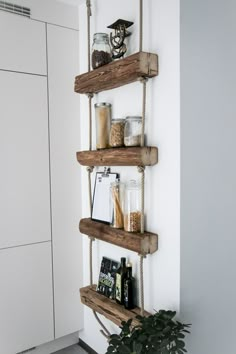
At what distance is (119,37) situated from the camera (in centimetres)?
181

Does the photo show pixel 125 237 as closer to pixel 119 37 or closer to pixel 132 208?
pixel 132 208

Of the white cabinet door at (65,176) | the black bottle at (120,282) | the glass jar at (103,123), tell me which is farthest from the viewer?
the white cabinet door at (65,176)

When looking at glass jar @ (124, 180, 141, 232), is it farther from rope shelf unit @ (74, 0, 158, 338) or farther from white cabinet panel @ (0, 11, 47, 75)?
white cabinet panel @ (0, 11, 47, 75)

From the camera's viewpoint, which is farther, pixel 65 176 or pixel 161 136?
pixel 65 176

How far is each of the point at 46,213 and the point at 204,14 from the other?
153 cm

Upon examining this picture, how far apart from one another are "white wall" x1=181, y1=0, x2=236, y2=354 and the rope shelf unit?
0.60 ft

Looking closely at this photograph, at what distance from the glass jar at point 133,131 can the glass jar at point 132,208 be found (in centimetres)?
23

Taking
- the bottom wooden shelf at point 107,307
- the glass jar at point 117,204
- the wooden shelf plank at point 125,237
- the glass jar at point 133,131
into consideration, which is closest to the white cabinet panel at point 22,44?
the glass jar at point 133,131

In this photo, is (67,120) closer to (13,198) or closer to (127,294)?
(13,198)

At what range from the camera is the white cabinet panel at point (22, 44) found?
197 cm

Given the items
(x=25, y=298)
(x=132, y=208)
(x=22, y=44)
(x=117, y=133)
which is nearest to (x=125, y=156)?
(x=117, y=133)

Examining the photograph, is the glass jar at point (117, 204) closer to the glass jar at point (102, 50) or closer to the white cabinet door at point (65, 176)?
the white cabinet door at point (65, 176)

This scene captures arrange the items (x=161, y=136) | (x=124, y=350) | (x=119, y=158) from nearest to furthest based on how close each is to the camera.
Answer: (x=124, y=350), (x=161, y=136), (x=119, y=158)

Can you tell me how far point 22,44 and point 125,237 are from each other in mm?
1373
